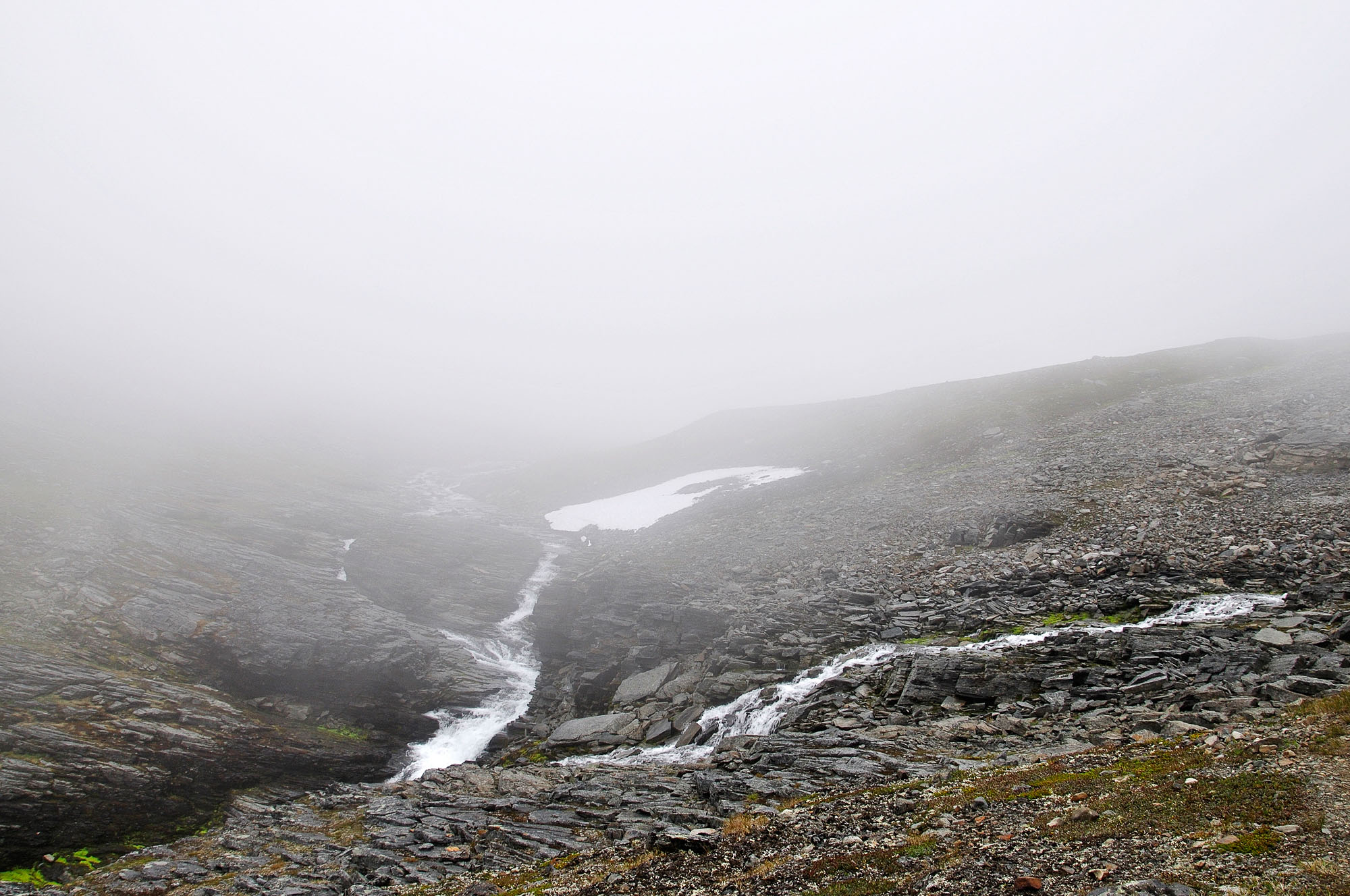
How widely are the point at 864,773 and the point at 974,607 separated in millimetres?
14209

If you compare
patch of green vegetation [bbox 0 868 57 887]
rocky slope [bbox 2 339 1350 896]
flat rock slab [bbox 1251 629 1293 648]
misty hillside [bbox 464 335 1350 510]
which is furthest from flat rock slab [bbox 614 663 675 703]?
misty hillside [bbox 464 335 1350 510]

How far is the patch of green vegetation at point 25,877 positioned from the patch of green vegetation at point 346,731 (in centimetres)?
1084

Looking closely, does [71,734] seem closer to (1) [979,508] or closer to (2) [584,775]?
(2) [584,775]

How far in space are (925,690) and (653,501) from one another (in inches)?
2060

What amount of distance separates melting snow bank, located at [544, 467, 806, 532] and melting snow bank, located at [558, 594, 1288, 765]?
37.4 metres

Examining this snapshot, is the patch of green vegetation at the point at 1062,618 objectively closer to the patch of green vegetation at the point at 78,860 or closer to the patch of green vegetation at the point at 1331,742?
the patch of green vegetation at the point at 1331,742

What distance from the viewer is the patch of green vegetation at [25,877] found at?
56.4 feet

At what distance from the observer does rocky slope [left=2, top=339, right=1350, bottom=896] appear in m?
12.5

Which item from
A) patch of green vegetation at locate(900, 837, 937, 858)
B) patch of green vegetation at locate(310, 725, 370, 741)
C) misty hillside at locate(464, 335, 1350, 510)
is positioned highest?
misty hillside at locate(464, 335, 1350, 510)

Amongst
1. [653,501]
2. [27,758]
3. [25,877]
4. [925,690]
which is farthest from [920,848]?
[653,501]

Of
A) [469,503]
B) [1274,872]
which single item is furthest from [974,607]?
[469,503]

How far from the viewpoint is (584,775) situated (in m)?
22.0

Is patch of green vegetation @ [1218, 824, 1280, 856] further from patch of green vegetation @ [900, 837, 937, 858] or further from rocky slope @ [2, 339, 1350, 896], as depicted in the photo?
patch of green vegetation @ [900, 837, 937, 858]

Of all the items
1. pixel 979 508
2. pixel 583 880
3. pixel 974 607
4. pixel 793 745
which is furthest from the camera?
pixel 979 508
